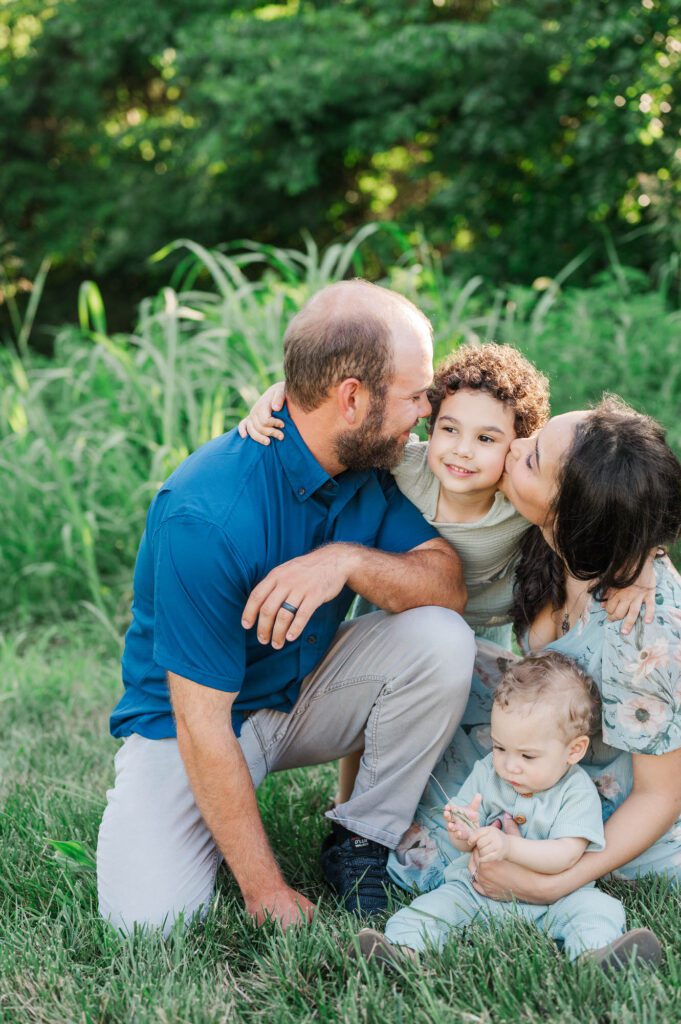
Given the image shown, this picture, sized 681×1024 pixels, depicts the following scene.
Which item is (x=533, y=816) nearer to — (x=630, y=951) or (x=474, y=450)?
(x=630, y=951)

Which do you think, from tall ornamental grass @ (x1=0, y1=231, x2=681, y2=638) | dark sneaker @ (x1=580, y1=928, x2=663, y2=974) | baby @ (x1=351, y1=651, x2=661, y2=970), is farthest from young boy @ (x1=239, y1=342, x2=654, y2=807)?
tall ornamental grass @ (x1=0, y1=231, x2=681, y2=638)

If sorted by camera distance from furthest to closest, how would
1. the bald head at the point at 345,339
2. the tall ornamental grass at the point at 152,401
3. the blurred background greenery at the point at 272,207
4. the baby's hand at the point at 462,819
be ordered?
the blurred background greenery at the point at 272,207, the tall ornamental grass at the point at 152,401, the bald head at the point at 345,339, the baby's hand at the point at 462,819

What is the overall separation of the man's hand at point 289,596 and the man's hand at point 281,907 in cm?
55

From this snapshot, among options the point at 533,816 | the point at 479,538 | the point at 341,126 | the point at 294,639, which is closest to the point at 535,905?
the point at 533,816

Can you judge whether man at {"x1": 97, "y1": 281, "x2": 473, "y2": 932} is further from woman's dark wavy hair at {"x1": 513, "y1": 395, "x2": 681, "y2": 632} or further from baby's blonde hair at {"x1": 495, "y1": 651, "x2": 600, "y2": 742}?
woman's dark wavy hair at {"x1": 513, "y1": 395, "x2": 681, "y2": 632}

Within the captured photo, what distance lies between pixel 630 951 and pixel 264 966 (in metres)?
0.73

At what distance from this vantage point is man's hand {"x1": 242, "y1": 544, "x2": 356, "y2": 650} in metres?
2.38

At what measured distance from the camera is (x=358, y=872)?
8.54 ft

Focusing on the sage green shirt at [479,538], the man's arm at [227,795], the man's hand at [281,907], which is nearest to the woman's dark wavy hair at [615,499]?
the sage green shirt at [479,538]

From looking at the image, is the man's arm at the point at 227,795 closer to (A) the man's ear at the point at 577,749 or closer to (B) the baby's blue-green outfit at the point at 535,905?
(B) the baby's blue-green outfit at the point at 535,905

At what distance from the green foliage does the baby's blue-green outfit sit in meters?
4.72

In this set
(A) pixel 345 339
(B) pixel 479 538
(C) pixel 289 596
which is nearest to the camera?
(C) pixel 289 596

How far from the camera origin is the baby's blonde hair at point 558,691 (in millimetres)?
2346

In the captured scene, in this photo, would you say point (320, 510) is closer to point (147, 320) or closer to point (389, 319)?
point (389, 319)
